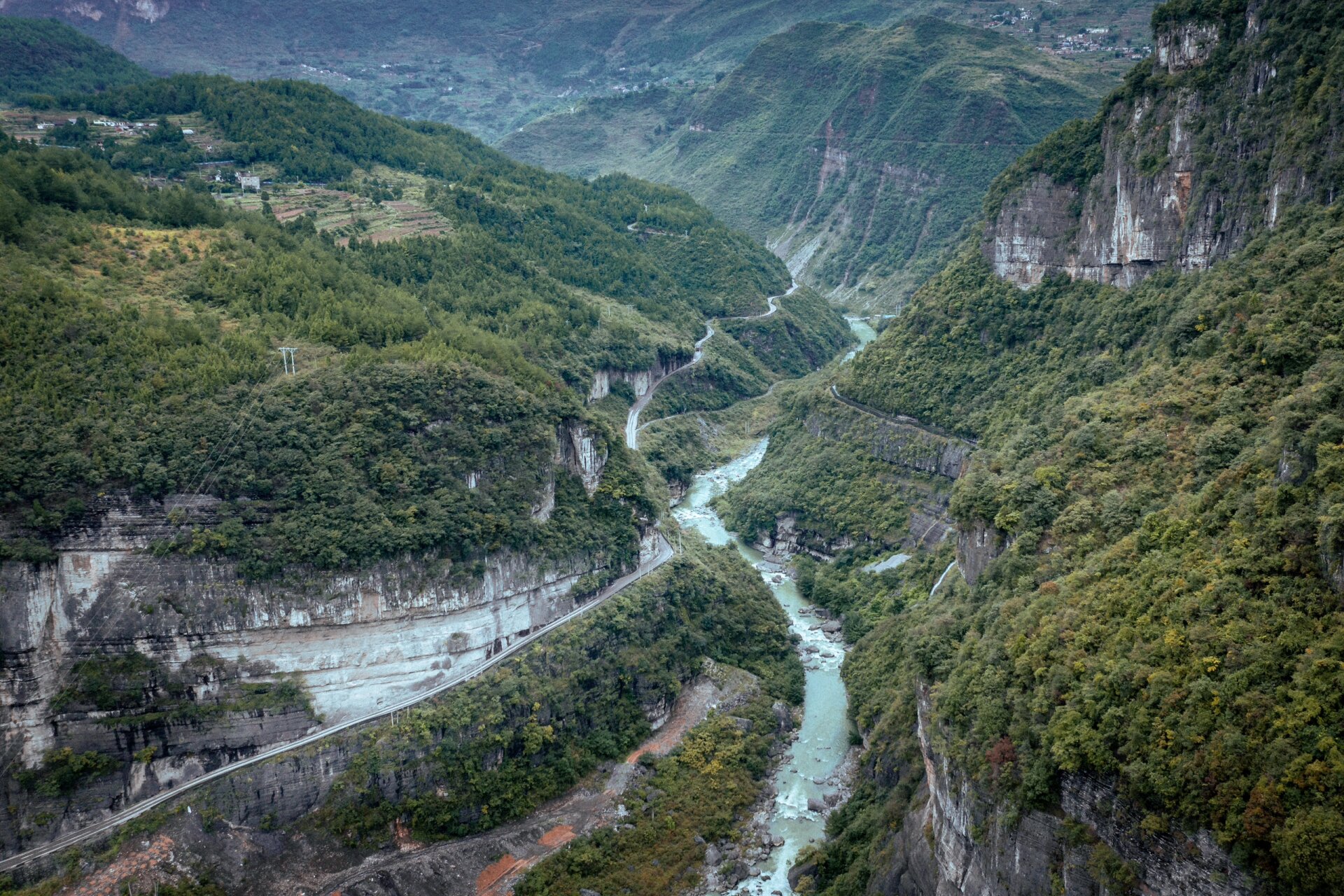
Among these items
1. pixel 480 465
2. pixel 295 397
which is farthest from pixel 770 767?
pixel 295 397

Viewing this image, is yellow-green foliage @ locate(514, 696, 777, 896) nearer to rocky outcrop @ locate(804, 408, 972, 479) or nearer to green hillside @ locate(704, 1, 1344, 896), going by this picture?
green hillside @ locate(704, 1, 1344, 896)

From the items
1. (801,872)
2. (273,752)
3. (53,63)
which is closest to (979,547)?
(801,872)

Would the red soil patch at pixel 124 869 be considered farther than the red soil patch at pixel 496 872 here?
No

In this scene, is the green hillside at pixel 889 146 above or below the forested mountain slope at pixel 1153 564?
above

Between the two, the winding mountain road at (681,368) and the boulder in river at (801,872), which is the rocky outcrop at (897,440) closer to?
the winding mountain road at (681,368)

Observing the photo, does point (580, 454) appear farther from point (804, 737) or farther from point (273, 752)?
point (273, 752)

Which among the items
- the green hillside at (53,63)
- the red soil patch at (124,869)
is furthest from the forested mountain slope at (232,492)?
the green hillside at (53,63)

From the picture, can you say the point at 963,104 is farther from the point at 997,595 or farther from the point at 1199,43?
the point at 997,595
